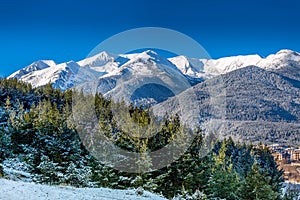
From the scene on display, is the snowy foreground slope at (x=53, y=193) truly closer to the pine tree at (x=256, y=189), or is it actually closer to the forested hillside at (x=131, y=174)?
the forested hillside at (x=131, y=174)

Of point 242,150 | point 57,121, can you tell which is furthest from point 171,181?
point 242,150

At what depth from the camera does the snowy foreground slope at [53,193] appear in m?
27.6

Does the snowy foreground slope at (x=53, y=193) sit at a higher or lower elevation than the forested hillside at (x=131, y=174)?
lower

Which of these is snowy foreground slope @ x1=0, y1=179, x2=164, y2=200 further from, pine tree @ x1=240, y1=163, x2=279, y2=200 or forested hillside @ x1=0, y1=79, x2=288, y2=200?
pine tree @ x1=240, y1=163, x2=279, y2=200

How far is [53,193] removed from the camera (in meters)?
30.0

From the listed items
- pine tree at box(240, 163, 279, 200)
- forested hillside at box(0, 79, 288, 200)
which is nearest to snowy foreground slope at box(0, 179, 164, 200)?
forested hillside at box(0, 79, 288, 200)

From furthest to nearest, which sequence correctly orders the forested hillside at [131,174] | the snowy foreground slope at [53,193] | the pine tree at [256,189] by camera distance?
1. the forested hillside at [131,174]
2. the pine tree at [256,189]
3. the snowy foreground slope at [53,193]

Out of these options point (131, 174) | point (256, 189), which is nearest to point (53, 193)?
point (131, 174)

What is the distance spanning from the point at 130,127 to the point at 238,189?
17.2 m

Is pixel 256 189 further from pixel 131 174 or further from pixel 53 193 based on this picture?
pixel 53 193

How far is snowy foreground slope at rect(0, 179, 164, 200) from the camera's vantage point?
1087 inches

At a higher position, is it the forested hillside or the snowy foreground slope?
the forested hillside

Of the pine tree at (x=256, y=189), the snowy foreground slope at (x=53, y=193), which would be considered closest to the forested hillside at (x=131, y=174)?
the pine tree at (x=256, y=189)

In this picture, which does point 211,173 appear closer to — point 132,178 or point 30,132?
point 132,178
